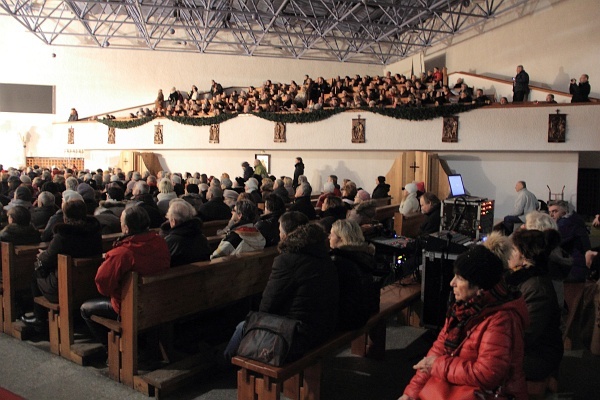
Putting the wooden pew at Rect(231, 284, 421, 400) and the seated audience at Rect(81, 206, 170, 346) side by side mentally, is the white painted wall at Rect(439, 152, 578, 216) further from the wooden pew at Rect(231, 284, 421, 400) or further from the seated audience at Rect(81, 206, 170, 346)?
the seated audience at Rect(81, 206, 170, 346)

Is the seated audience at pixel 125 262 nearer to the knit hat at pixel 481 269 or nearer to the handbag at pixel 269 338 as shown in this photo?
the handbag at pixel 269 338

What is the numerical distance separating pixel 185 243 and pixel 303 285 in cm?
167

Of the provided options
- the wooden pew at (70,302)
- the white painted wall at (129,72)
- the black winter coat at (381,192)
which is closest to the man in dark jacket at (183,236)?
the wooden pew at (70,302)

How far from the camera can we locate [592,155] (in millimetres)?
13336

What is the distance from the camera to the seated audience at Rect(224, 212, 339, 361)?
10.9 feet

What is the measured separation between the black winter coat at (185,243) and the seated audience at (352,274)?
4.48ft

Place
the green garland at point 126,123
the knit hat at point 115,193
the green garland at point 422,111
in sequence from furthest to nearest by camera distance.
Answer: the green garland at point 126,123
the green garland at point 422,111
the knit hat at point 115,193

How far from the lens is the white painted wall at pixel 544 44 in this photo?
44.4ft

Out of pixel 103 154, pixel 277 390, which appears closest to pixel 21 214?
pixel 277 390

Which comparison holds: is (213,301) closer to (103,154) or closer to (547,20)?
(547,20)

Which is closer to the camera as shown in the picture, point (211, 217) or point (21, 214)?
point (21, 214)

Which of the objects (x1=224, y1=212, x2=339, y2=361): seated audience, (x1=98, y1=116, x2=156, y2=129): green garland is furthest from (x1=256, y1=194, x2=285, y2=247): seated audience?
(x1=98, y1=116, x2=156, y2=129): green garland

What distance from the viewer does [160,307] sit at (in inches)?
161

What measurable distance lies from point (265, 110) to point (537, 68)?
26.3 ft
